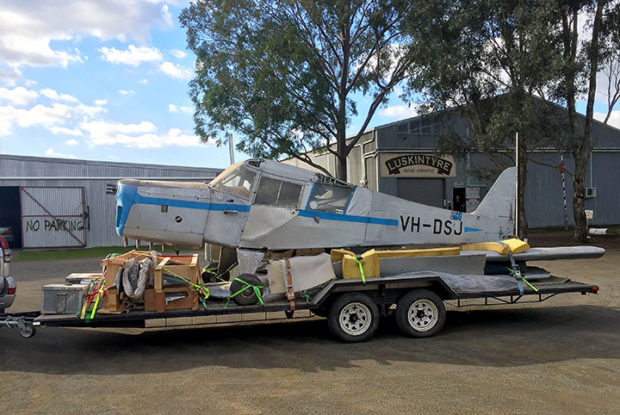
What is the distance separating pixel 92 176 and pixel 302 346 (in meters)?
23.0

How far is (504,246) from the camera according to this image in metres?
8.09

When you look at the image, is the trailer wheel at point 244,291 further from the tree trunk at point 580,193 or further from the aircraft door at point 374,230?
the tree trunk at point 580,193

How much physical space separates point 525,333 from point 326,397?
400cm

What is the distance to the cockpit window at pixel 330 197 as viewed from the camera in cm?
796

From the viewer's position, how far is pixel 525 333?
734cm

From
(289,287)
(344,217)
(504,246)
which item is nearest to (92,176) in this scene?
(344,217)

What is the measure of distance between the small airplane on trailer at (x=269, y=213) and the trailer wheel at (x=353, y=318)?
1323 millimetres

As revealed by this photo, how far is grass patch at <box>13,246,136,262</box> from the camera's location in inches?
861

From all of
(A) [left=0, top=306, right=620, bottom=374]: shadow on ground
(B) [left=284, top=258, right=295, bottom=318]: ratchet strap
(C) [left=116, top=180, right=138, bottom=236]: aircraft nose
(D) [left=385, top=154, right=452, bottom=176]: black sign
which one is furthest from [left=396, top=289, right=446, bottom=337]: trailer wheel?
(D) [left=385, top=154, right=452, bottom=176]: black sign

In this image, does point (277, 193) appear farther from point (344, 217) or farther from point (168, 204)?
point (168, 204)

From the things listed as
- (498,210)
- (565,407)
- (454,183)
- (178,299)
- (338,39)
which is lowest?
(565,407)

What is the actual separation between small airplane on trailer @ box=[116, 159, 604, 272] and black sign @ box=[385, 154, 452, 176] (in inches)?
751

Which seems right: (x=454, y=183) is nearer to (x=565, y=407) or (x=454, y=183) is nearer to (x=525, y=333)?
(x=525, y=333)

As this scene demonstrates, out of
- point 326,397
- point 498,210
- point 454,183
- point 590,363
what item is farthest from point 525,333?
point 454,183
